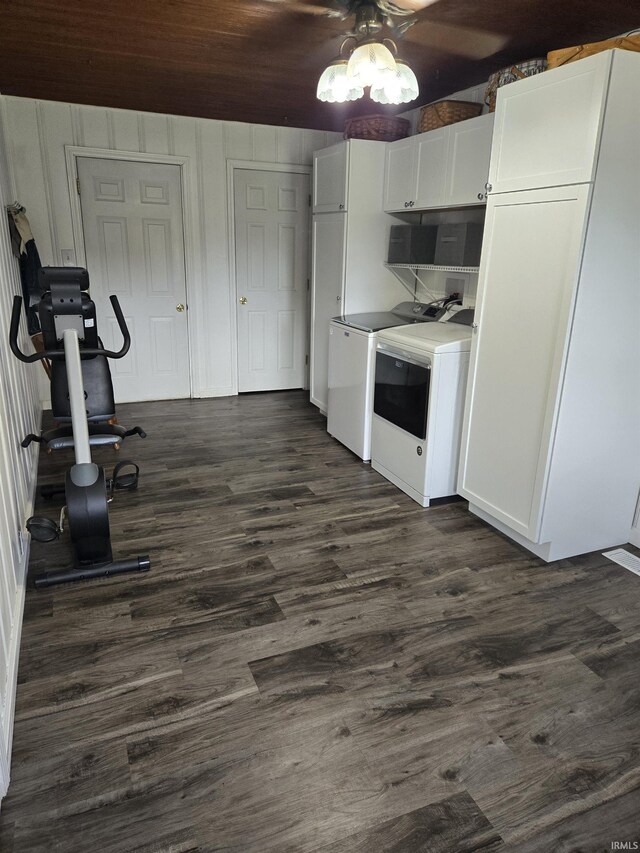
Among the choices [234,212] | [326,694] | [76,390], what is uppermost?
[234,212]

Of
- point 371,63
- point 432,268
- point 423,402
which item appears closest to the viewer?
point 371,63

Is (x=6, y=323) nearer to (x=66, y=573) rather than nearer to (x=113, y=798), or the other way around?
(x=66, y=573)

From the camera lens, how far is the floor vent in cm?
272

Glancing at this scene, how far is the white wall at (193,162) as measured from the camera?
4.48 meters

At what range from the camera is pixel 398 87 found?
2.63 meters

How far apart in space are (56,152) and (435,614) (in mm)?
4531

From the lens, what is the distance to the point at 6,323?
2914mm

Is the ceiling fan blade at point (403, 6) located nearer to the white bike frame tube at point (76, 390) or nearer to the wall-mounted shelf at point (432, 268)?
the wall-mounted shelf at point (432, 268)

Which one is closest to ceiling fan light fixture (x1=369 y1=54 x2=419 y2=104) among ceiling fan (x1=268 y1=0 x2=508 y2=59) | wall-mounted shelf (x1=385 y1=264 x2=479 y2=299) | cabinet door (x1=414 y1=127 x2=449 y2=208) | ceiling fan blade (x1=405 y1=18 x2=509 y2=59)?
ceiling fan (x1=268 y1=0 x2=508 y2=59)

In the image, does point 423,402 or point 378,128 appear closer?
point 423,402

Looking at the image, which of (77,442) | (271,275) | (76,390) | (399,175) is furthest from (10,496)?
(271,275)

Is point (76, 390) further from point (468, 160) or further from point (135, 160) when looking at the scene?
point (135, 160)

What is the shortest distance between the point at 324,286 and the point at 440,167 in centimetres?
141

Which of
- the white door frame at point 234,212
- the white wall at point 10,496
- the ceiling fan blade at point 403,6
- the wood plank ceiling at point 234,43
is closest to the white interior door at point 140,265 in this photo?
the white door frame at point 234,212
